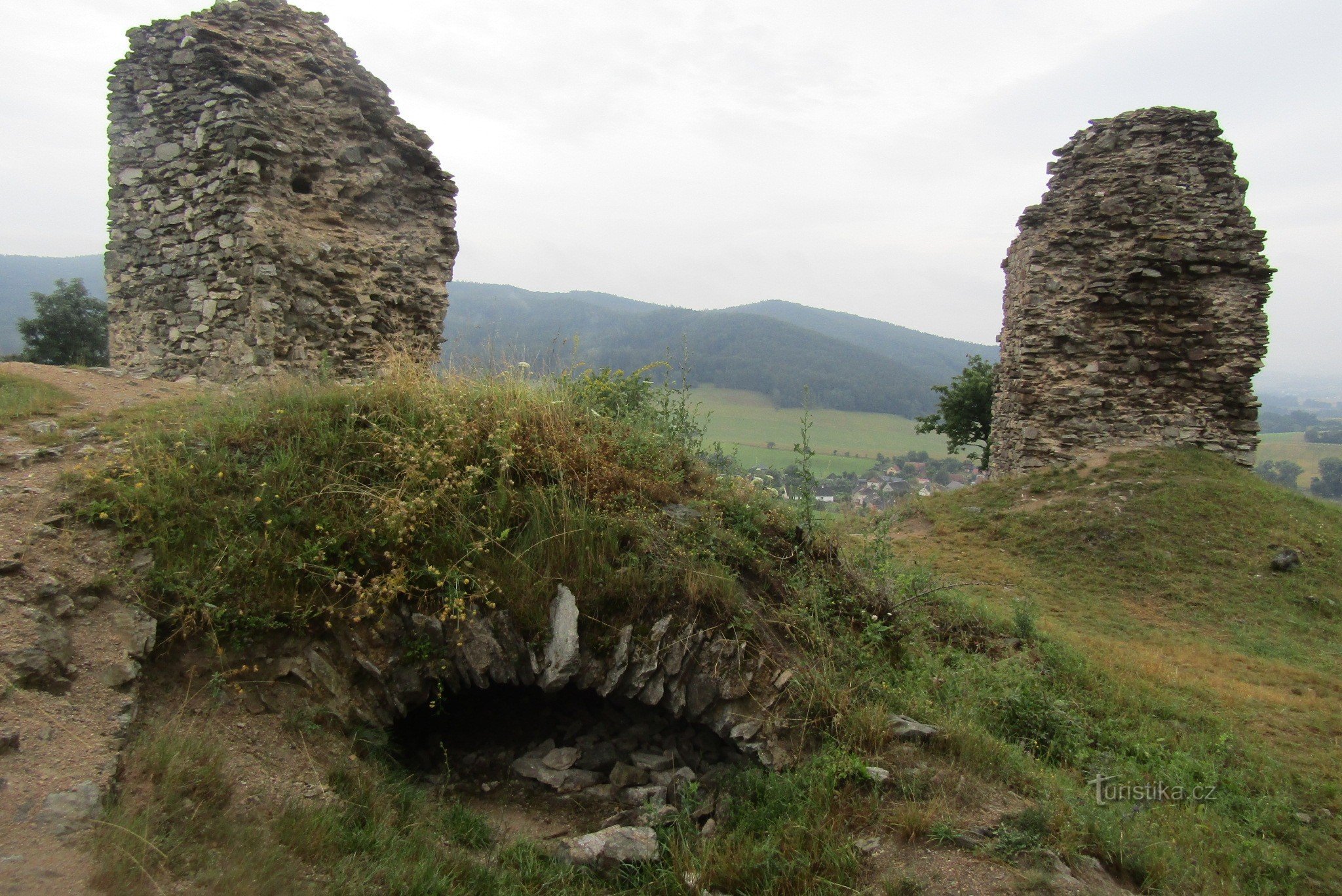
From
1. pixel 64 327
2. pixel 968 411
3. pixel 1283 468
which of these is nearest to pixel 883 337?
pixel 1283 468

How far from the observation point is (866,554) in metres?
6.23

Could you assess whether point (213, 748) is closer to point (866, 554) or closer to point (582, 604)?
point (582, 604)

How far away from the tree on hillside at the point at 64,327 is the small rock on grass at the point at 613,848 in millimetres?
20946

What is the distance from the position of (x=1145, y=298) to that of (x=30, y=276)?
9759 cm

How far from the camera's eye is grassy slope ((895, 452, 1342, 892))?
174 inches

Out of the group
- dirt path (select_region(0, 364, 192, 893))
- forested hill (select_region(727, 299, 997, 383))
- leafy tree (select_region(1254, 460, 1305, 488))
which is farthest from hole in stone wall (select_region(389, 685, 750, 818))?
forested hill (select_region(727, 299, 997, 383))

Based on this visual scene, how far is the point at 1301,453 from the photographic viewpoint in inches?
2530

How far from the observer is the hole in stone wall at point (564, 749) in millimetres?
4434

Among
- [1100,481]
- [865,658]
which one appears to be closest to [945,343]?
[1100,481]

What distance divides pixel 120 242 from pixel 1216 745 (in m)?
12.5

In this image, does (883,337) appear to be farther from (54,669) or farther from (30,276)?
(54,669)

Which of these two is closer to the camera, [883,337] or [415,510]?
[415,510]

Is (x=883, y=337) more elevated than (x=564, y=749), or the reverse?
(x=883, y=337)

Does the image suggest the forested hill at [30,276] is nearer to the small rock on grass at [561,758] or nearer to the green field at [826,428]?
the green field at [826,428]
